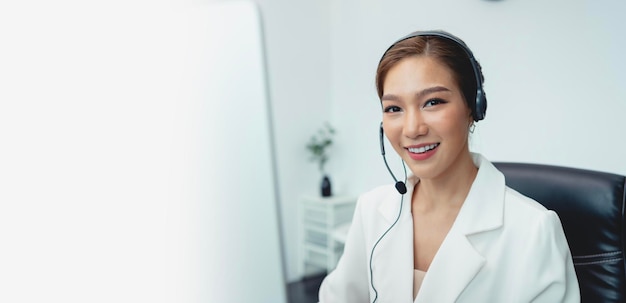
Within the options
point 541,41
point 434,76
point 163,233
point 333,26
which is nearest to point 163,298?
point 163,233

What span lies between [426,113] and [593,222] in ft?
1.25

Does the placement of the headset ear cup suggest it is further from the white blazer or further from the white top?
the white top

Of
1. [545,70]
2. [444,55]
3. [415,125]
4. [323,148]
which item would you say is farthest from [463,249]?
[323,148]

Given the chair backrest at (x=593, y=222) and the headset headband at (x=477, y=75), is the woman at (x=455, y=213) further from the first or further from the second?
the chair backrest at (x=593, y=222)

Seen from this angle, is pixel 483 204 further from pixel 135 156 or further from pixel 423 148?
pixel 135 156

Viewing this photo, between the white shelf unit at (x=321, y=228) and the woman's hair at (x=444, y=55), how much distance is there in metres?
1.67

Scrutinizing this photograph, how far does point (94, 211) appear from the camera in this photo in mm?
216

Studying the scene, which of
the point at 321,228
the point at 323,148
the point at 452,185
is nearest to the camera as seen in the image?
the point at 452,185

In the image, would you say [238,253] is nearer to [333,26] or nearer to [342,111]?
[342,111]

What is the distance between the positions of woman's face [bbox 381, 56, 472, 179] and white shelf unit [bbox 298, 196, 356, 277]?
1647mm

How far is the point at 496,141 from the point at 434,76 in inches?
31.2

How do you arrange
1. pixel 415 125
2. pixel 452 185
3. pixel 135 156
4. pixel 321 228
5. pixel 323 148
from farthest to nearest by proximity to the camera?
1. pixel 323 148
2. pixel 321 228
3. pixel 452 185
4. pixel 415 125
5. pixel 135 156

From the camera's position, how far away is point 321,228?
257 centimetres

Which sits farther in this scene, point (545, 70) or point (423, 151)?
point (545, 70)
